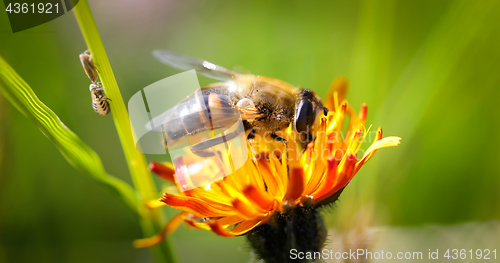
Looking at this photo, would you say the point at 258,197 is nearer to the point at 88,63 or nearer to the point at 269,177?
the point at 269,177

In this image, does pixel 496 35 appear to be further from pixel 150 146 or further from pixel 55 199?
pixel 55 199

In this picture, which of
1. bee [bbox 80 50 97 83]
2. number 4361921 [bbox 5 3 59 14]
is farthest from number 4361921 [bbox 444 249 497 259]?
number 4361921 [bbox 5 3 59 14]

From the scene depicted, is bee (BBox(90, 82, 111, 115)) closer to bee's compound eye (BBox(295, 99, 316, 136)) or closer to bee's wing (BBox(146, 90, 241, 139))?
bee's wing (BBox(146, 90, 241, 139))

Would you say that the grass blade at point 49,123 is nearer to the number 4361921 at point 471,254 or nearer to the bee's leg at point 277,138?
the bee's leg at point 277,138

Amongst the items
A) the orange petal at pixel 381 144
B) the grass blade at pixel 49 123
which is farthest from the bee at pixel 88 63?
the orange petal at pixel 381 144

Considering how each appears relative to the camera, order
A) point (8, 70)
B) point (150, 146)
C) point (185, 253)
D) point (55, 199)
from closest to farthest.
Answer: point (8, 70), point (150, 146), point (55, 199), point (185, 253)

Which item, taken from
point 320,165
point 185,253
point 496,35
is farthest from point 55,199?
point 496,35
